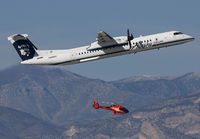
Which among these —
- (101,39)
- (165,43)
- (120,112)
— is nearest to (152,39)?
(165,43)

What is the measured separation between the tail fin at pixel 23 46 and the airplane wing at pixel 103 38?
59.2 feet

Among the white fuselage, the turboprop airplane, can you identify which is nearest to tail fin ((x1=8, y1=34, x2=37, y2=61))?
the turboprop airplane

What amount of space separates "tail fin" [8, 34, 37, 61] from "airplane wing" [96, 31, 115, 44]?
18.0 metres

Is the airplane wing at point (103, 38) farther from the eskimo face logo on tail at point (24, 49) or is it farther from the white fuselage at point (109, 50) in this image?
the eskimo face logo on tail at point (24, 49)

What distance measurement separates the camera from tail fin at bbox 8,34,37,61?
124 m

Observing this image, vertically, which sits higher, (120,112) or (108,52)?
(108,52)

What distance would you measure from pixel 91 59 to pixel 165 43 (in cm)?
1800

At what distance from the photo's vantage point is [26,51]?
12400cm

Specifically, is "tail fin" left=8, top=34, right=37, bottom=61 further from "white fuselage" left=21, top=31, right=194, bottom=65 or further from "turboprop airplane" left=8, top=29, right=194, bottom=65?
"white fuselage" left=21, top=31, right=194, bottom=65

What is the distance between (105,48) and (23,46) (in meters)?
21.2

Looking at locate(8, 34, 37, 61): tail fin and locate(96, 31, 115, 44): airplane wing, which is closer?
locate(96, 31, 115, 44): airplane wing

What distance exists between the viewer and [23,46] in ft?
409

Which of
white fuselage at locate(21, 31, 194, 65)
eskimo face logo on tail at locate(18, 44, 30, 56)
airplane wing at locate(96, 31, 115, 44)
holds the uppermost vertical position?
eskimo face logo on tail at locate(18, 44, 30, 56)

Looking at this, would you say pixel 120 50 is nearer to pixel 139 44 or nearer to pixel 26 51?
pixel 139 44
